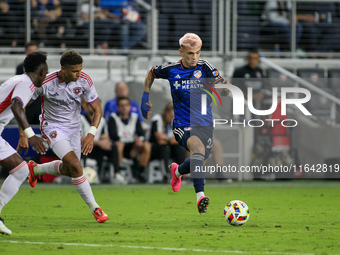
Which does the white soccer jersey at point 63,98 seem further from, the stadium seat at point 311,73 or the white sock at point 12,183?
the stadium seat at point 311,73

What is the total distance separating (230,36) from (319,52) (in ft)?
8.54

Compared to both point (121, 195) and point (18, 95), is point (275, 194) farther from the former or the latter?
point (18, 95)

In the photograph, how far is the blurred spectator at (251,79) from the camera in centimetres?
1523

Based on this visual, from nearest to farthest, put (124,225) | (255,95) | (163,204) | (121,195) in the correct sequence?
(124,225) < (163,204) < (121,195) < (255,95)

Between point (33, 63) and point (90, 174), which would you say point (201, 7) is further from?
point (33, 63)

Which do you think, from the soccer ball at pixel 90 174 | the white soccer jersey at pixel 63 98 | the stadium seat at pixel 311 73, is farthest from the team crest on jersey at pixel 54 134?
the stadium seat at pixel 311 73

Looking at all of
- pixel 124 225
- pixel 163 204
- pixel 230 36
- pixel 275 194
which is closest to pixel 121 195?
pixel 163 204

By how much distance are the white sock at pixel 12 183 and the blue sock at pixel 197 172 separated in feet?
7.05

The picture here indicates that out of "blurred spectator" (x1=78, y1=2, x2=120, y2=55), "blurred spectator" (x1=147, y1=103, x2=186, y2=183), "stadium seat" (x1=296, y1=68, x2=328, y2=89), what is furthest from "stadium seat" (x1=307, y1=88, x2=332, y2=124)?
"blurred spectator" (x1=78, y1=2, x2=120, y2=55)

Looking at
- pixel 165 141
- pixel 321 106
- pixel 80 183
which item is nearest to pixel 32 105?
pixel 165 141

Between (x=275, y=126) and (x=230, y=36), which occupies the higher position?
(x=230, y=36)

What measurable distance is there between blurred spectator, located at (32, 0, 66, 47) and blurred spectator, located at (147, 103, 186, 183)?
3936 mm

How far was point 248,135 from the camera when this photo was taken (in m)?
15.5

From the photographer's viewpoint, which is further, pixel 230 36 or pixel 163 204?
pixel 230 36
